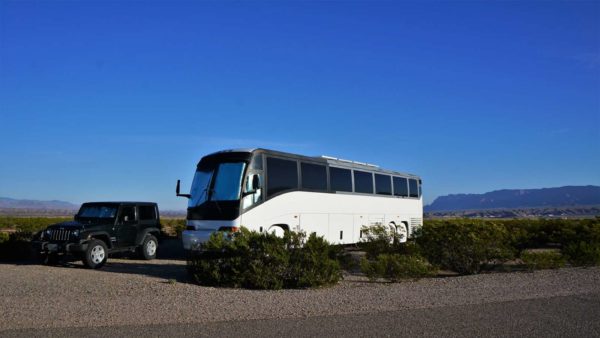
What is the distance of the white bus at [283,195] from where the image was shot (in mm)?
16359

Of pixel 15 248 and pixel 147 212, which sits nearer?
pixel 15 248

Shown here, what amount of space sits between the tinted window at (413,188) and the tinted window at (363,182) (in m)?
4.42

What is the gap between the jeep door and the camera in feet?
59.5

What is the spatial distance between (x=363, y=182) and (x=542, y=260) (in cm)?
935

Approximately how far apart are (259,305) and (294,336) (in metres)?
2.35

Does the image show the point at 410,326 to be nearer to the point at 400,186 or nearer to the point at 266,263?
the point at 266,263

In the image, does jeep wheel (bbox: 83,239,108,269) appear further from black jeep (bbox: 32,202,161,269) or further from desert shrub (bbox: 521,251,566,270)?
desert shrub (bbox: 521,251,566,270)

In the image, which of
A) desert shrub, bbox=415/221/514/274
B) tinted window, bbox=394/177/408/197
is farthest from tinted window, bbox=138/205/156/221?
tinted window, bbox=394/177/408/197

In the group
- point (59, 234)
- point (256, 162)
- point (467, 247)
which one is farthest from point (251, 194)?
point (467, 247)

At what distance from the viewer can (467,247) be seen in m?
14.4

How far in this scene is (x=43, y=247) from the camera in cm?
1672

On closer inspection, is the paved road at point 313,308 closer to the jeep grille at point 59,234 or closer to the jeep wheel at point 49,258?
the jeep grille at point 59,234

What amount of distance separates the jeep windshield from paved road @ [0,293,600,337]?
36.8ft

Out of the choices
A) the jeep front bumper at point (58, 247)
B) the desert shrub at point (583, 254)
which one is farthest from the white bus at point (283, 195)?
the desert shrub at point (583, 254)
